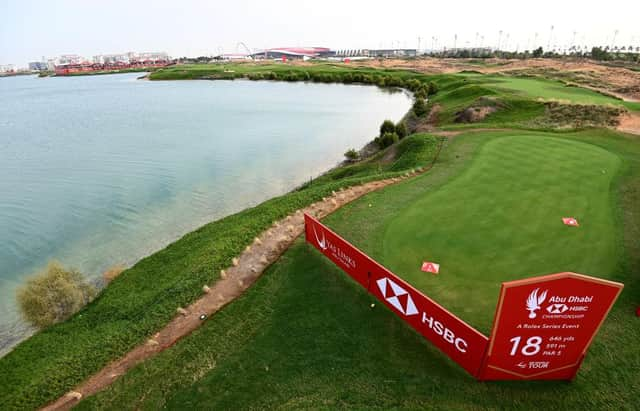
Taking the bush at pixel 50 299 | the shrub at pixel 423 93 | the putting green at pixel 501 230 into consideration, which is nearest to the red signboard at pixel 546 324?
the putting green at pixel 501 230

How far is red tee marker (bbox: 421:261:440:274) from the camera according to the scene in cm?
1083

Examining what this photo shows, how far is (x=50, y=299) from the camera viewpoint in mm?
12867


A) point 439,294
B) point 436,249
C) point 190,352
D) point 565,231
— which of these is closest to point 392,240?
point 436,249

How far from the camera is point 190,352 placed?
941 cm

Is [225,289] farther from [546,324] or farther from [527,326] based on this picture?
[546,324]

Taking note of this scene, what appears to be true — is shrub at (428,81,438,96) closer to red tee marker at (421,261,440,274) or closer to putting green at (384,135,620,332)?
putting green at (384,135,620,332)

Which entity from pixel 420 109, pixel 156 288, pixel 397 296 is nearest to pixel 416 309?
pixel 397 296

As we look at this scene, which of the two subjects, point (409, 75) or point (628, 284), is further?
point (409, 75)

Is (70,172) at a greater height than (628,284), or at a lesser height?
lesser

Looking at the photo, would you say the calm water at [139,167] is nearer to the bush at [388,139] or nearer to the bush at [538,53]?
the bush at [388,139]

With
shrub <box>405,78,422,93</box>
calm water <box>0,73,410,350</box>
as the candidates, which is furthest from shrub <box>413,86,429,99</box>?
shrub <box>405,78,422,93</box>

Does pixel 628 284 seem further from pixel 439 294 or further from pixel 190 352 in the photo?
pixel 190 352

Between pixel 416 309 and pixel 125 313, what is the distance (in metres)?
9.78

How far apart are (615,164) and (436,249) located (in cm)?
1512
